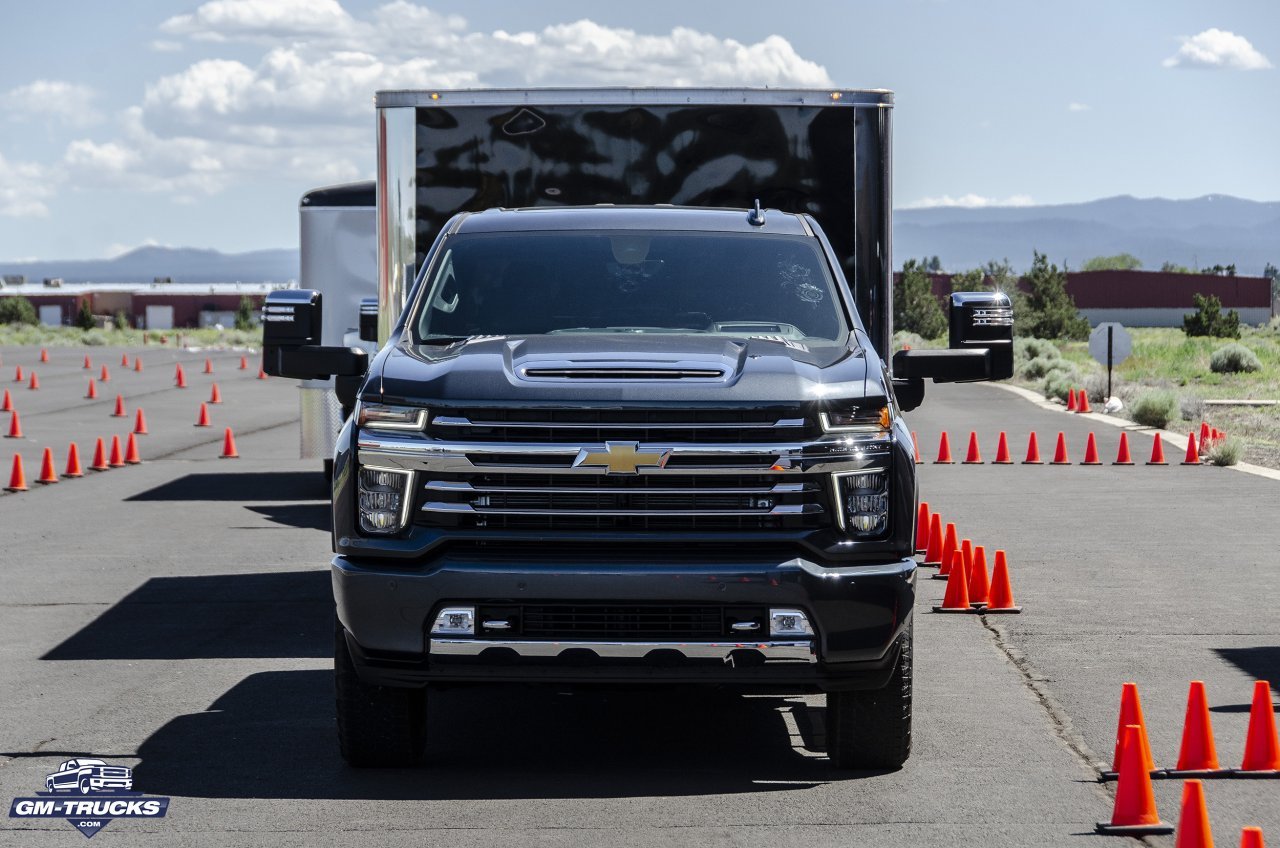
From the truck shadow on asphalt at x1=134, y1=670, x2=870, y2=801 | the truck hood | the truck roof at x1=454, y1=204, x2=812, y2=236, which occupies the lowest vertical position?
the truck shadow on asphalt at x1=134, y1=670, x2=870, y2=801

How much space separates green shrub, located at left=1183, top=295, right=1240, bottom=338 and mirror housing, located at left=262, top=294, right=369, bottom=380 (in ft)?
217

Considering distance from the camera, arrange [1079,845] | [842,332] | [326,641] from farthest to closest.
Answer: [326,641]
[842,332]
[1079,845]

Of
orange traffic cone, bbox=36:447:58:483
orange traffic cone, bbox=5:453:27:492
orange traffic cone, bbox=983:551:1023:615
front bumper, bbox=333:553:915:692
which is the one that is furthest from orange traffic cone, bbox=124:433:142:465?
front bumper, bbox=333:553:915:692

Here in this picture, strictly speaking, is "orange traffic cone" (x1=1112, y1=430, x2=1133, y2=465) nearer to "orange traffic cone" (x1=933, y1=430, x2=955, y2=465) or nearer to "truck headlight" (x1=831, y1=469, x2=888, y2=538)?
"orange traffic cone" (x1=933, y1=430, x2=955, y2=465)

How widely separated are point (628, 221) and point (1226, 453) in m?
15.3

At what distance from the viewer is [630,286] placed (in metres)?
7.88

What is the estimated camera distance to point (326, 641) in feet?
32.7

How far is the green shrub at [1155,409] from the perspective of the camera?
A: 92.4 ft

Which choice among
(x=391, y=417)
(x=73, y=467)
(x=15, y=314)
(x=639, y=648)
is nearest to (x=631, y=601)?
(x=639, y=648)

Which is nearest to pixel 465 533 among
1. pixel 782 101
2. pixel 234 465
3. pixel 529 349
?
pixel 529 349

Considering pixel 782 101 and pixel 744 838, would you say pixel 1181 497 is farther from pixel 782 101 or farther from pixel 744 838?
pixel 744 838

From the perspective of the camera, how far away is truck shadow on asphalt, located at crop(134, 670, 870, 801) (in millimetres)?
6797

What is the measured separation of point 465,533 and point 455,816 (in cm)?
103

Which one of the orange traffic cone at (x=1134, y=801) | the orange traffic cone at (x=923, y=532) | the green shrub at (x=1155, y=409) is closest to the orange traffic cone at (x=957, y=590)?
the orange traffic cone at (x=923, y=532)
